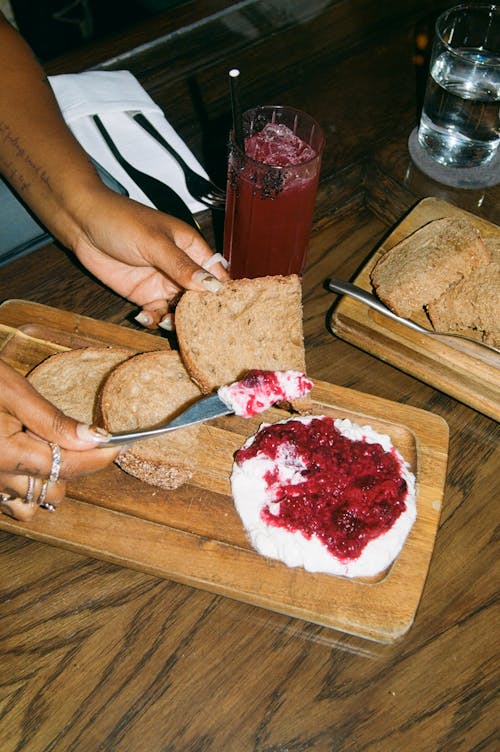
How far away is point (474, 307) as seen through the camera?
7.25 feet

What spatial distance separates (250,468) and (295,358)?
1.31 ft

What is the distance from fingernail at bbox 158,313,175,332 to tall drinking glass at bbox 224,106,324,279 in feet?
1.10

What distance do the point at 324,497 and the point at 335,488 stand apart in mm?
40

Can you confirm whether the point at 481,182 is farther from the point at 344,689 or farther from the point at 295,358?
the point at 344,689

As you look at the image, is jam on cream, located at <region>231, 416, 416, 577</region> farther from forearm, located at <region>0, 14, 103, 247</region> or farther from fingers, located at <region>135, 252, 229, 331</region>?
forearm, located at <region>0, 14, 103, 247</region>

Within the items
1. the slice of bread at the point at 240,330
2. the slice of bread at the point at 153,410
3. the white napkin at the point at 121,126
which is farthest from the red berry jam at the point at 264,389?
the white napkin at the point at 121,126

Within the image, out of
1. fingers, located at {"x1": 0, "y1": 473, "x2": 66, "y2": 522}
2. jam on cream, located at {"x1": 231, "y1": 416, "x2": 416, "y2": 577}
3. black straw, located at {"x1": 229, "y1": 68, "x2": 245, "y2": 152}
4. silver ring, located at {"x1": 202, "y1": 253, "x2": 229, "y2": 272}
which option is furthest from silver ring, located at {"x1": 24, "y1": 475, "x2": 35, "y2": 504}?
black straw, located at {"x1": 229, "y1": 68, "x2": 245, "y2": 152}

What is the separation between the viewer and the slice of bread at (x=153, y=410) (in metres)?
1.95

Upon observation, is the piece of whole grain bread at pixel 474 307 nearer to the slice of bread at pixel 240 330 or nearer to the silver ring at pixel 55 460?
the slice of bread at pixel 240 330

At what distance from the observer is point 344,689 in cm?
174

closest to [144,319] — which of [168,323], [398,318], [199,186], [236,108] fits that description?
[168,323]

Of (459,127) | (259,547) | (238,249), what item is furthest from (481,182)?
(259,547)

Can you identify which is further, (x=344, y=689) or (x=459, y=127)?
(x=459, y=127)

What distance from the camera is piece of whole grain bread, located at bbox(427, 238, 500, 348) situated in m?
2.19
